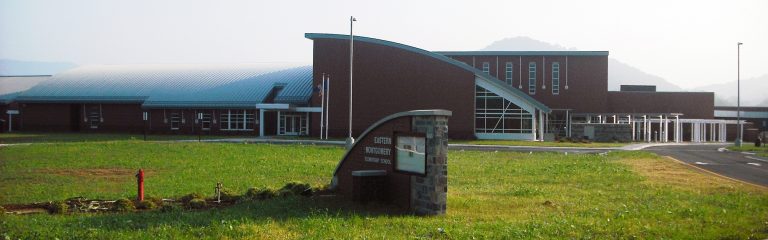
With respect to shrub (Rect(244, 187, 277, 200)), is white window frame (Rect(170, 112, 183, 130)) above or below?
above

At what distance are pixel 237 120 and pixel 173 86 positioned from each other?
973 centimetres

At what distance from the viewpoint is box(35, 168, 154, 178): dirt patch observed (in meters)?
23.4

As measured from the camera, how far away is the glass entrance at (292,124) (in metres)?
68.5

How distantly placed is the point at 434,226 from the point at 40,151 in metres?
27.0

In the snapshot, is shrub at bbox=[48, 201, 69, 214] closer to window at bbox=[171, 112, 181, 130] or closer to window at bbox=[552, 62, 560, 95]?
window at bbox=[171, 112, 181, 130]

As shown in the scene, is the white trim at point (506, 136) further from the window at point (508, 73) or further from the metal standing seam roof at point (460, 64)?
the window at point (508, 73)

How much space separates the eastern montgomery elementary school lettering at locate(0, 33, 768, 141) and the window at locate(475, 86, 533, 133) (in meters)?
0.08

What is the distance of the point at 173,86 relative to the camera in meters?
74.6

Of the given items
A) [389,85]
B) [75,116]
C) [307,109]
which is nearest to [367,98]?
[389,85]

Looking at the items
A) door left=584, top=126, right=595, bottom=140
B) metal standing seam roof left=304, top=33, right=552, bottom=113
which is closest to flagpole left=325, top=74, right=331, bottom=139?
metal standing seam roof left=304, top=33, right=552, bottom=113

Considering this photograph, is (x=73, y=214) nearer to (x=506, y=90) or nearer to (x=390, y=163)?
(x=390, y=163)

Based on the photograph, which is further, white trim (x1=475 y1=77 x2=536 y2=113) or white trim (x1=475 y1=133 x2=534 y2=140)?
white trim (x1=475 y1=133 x2=534 y2=140)

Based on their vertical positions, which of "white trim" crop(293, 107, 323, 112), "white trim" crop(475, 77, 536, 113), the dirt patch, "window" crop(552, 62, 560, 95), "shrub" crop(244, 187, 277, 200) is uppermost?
"window" crop(552, 62, 560, 95)

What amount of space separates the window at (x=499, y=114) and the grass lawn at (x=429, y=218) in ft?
100
